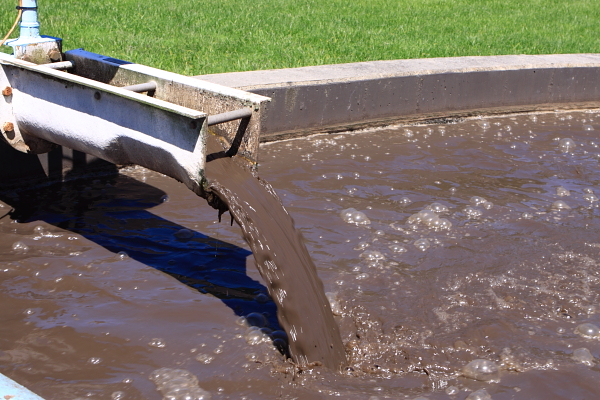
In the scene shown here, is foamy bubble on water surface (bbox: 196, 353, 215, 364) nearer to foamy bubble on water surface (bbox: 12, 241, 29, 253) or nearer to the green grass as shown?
foamy bubble on water surface (bbox: 12, 241, 29, 253)

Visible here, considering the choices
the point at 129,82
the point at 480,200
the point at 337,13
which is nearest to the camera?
the point at 129,82

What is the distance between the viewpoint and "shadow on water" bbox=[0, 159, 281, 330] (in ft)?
13.0

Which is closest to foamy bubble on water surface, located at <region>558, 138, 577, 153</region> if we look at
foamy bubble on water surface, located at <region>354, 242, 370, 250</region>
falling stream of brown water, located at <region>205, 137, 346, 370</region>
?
foamy bubble on water surface, located at <region>354, 242, 370, 250</region>

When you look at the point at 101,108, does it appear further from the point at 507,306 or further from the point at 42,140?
the point at 507,306

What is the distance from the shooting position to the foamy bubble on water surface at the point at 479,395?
3.08 m

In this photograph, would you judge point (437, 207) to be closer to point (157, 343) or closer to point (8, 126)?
point (157, 343)

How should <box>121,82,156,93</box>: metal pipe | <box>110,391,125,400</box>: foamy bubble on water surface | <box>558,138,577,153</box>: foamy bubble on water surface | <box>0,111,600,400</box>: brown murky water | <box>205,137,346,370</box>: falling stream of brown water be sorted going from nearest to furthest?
<box>110,391,125,400</box>: foamy bubble on water surface → <box>0,111,600,400</box>: brown murky water → <box>205,137,346,370</box>: falling stream of brown water → <box>121,82,156,93</box>: metal pipe → <box>558,138,577,153</box>: foamy bubble on water surface

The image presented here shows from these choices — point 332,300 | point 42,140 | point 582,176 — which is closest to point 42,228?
point 42,140

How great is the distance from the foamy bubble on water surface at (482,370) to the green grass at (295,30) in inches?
164

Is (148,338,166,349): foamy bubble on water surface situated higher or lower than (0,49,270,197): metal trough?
lower

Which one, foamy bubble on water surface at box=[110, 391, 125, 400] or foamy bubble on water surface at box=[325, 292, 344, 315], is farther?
foamy bubble on water surface at box=[325, 292, 344, 315]

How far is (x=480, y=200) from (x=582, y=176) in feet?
3.94

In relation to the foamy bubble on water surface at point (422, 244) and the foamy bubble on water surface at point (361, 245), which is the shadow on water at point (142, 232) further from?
the foamy bubble on water surface at point (422, 244)

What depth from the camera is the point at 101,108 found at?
146 inches
